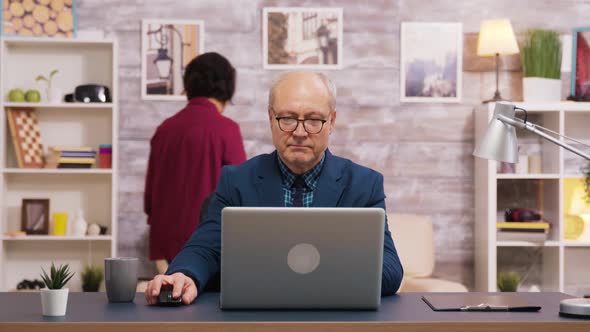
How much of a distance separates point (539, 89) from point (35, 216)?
118 inches

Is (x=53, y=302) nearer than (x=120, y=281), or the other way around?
(x=53, y=302)

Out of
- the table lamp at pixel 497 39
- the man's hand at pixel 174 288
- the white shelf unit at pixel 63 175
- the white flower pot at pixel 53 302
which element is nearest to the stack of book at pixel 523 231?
the table lamp at pixel 497 39

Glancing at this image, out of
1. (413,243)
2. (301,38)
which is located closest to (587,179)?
(413,243)

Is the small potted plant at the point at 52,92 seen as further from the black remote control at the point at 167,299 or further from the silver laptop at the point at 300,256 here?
the silver laptop at the point at 300,256

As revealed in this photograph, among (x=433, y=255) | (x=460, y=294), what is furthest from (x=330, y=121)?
(x=433, y=255)

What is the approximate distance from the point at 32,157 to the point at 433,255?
2344 millimetres

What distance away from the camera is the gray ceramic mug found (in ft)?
7.13

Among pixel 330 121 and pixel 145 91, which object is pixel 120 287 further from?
pixel 145 91

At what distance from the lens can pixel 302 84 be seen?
2.54 metres

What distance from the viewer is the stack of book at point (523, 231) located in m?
5.13

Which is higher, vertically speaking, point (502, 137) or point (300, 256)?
point (502, 137)

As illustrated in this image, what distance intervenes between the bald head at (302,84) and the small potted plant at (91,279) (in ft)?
8.94

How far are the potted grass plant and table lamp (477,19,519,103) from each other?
189 mm

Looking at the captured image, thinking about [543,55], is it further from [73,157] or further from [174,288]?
[174,288]
